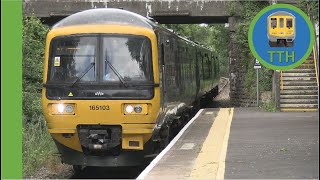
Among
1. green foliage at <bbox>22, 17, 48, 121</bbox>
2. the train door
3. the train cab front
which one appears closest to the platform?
the train cab front

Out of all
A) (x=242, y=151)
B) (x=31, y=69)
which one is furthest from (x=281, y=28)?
(x=31, y=69)

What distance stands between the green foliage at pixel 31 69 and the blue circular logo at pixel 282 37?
911 centimetres

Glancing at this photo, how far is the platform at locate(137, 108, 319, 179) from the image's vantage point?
26.9 ft

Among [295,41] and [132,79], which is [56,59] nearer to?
[132,79]

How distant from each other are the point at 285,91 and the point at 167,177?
13.0m

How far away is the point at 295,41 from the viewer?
6.88 m

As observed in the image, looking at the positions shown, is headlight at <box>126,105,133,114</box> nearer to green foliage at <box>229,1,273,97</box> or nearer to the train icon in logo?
the train icon in logo

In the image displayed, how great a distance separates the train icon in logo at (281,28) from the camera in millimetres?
6996

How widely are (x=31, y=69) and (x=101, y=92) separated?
8.41 metres

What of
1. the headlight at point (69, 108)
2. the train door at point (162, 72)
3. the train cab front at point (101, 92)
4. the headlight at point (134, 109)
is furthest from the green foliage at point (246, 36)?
the headlight at point (69, 108)

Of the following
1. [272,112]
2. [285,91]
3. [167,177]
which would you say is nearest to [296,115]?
[272,112]

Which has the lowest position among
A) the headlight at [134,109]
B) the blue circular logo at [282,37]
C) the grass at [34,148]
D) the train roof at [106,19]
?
the grass at [34,148]

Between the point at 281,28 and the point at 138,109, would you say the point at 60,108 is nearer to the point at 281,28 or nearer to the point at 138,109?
the point at 138,109

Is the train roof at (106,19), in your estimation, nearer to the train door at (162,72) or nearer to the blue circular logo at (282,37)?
the train door at (162,72)
